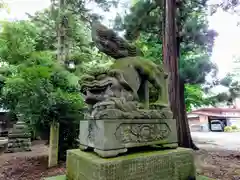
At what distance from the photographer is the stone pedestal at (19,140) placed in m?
6.19

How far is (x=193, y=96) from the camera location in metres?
9.87

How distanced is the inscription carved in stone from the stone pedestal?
18.3 ft

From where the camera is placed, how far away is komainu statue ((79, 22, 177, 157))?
1530 mm

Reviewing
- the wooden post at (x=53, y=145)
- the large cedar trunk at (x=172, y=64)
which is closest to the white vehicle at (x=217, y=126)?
the large cedar trunk at (x=172, y=64)

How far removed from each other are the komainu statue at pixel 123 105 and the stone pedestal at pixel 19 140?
535cm

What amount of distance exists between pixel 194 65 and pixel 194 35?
94cm

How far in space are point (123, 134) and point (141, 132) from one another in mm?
198

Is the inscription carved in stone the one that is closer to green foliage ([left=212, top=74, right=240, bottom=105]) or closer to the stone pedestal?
green foliage ([left=212, top=74, right=240, bottom=105])

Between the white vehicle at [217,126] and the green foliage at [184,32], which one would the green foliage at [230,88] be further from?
the white vehicle at [217,126]

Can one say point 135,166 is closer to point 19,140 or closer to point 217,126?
point 19,140

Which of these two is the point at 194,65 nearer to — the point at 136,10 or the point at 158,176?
the point at 136,10

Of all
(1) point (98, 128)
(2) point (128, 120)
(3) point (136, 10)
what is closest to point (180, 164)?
(2) point (128, 120)

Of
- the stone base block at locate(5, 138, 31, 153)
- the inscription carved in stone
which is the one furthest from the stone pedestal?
the inscription carved in stone

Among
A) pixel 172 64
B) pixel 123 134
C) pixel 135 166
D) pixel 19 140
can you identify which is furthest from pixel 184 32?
pixel 19 140
